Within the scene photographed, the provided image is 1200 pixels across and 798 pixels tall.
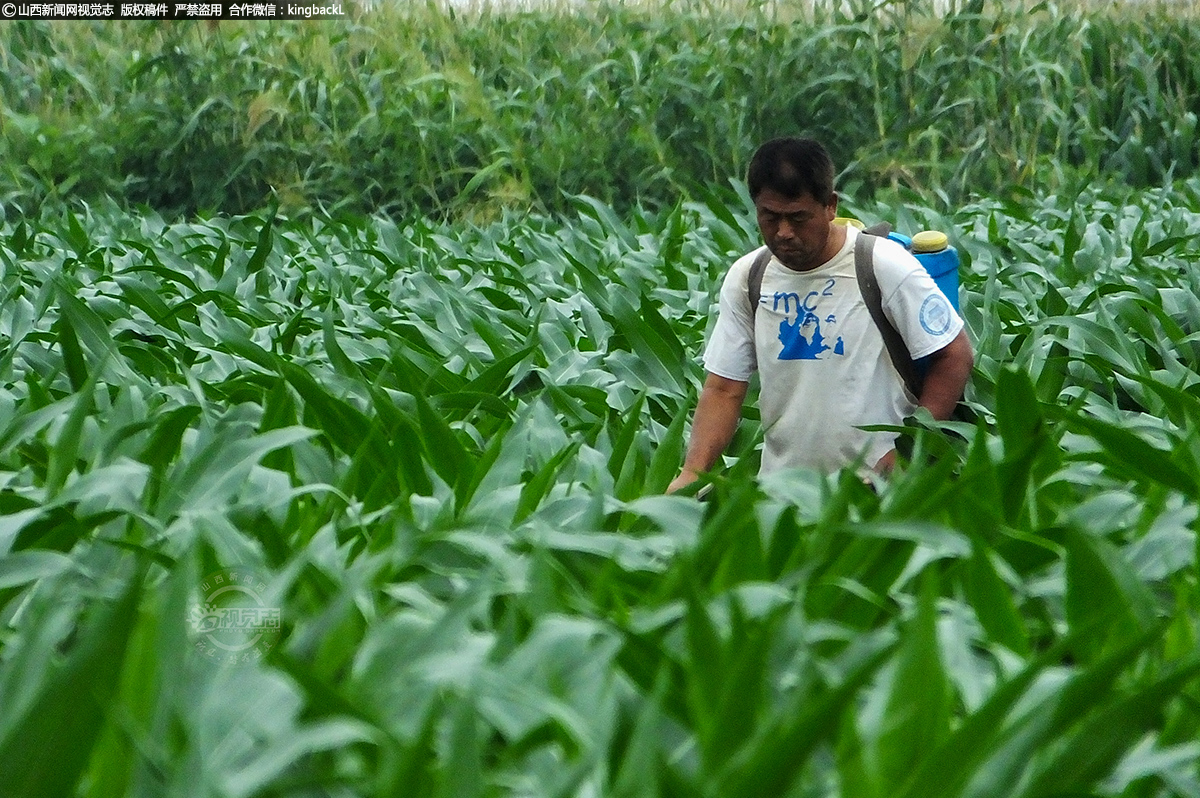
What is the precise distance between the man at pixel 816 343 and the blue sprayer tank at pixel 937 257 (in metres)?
0.24

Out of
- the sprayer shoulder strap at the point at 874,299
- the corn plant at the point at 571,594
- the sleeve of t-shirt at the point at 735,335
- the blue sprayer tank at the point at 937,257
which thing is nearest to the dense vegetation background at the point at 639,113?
the blue sprayer tank at the point at 937,257

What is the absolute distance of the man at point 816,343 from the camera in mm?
2883

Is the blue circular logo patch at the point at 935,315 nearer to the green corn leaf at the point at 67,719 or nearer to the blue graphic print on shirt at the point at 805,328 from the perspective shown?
the blue graphic print on shirt at the point at 805,328

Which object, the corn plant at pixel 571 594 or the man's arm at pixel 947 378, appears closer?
the corn plant at pixel 571 594

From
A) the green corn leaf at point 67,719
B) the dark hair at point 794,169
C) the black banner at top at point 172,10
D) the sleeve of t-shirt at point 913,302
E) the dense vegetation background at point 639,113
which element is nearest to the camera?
the green corn leaf at point 67,719

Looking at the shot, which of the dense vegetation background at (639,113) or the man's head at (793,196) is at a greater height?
the man's head at (793,196)

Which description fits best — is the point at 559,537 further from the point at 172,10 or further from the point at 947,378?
the point at 172,10

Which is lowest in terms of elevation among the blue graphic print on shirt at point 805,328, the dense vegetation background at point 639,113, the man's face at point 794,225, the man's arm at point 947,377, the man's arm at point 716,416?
the dense vegetation background at point 639,113

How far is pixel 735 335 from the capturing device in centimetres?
312

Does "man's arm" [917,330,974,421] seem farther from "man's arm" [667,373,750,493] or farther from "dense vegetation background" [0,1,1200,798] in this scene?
"man's arm" [667,373,750,493]

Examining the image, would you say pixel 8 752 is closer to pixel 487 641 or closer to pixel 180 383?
pixel 487 641

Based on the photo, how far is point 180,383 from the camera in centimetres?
326

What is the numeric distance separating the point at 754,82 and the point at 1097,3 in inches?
96.6

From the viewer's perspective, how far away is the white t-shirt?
294 centimetres
